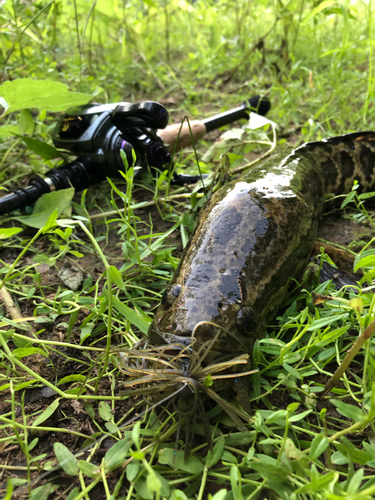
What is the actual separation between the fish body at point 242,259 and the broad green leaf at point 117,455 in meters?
0.40

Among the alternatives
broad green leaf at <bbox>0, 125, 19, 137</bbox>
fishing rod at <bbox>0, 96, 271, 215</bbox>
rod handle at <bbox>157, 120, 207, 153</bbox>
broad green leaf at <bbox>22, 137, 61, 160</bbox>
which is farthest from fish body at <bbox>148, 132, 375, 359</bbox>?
broad green leaf at <bbox>0, 125, 19, 137</bbox>

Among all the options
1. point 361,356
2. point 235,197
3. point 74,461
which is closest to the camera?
point 74,461

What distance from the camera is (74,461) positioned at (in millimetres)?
1312

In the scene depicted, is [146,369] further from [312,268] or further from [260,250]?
[312,268]

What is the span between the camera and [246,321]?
64.0 inches

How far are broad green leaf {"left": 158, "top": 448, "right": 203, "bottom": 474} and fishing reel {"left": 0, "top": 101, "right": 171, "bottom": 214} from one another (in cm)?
198

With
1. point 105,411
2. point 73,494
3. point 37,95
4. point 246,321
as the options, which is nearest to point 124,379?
point 105,411

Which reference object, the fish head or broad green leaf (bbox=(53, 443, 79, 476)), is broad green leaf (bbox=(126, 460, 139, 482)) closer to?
broad green leaf (bbox=(53, 443, 79, 476))

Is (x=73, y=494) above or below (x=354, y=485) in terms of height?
below

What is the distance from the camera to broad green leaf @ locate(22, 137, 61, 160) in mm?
2854

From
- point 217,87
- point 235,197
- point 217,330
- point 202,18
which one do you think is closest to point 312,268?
point 235,197

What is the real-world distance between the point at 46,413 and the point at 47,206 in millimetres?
1503

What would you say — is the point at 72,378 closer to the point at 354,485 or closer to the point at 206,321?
the point at 206,321

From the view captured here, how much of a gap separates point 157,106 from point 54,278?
4.55ft
